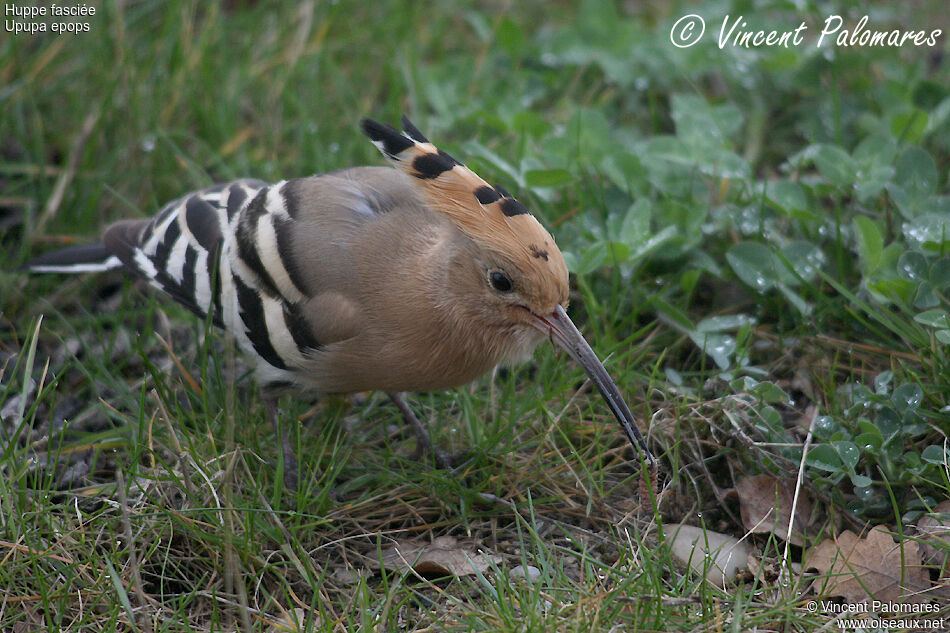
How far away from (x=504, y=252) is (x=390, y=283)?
1.07ft

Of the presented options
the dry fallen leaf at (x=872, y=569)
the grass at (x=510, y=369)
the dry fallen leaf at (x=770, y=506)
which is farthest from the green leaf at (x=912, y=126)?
the dry fallen leaf at (x=872, y=569)

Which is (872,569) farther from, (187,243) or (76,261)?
(76,261)

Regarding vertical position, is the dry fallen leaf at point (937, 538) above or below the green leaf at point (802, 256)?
below

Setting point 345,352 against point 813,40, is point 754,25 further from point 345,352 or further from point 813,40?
point 345,352

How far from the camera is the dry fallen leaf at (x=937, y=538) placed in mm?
1991

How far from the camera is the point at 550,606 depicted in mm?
1954

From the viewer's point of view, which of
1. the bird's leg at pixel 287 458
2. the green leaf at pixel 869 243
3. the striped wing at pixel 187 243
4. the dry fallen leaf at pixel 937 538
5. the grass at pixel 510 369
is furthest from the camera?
the striped wing at pixel 187 243

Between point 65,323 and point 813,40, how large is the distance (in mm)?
3021

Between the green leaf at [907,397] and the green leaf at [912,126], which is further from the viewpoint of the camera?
the green leaf at [912,126]

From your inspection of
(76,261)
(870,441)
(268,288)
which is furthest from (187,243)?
(870,441)

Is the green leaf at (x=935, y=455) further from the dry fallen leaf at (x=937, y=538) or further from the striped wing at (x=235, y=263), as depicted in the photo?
the striped wing at (x=235, y=263)

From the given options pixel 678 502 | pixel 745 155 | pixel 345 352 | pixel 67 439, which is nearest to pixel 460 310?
pixel 345 352

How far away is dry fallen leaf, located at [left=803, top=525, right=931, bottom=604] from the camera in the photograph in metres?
2.01

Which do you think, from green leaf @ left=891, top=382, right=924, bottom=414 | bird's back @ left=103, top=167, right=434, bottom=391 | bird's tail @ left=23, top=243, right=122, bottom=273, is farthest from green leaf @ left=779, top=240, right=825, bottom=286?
bird's tail @ left=23, top=243, right=122, bottom=273
